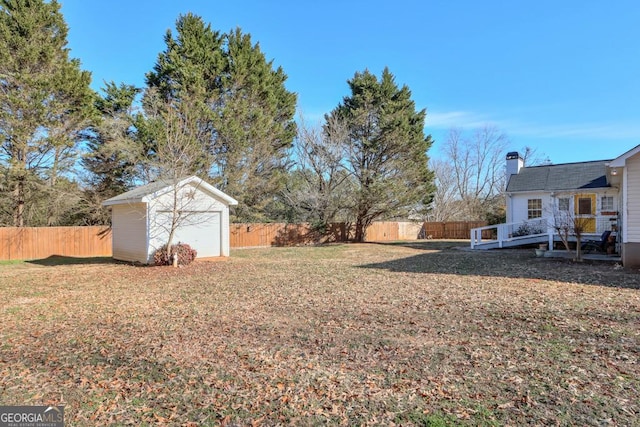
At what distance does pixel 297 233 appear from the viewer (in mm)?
24484

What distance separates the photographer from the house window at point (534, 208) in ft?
59.1

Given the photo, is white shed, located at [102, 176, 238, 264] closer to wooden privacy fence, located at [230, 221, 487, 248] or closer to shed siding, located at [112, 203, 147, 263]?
shed siding, located at [112, 203, 147, 263]

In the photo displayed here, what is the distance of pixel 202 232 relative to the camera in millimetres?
14812

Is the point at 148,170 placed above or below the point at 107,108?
below

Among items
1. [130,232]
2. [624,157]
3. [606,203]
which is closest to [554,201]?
[606,203]

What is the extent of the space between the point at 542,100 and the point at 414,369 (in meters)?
21.1

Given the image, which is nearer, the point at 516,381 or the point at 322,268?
the point at 516,381

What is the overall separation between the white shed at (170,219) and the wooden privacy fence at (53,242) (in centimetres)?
335

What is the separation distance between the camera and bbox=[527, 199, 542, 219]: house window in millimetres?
18000

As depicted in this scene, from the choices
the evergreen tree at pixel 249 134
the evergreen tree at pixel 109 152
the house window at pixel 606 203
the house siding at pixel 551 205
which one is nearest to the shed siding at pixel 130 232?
the evergreen tree at pixel 109 152

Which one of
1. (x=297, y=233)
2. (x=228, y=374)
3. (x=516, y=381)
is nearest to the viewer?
(x=516, y=381)

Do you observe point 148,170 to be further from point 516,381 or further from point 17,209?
point 516,381

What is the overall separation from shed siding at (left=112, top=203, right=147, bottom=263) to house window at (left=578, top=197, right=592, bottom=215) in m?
18.5

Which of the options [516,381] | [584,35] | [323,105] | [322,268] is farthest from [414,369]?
[323,105]
